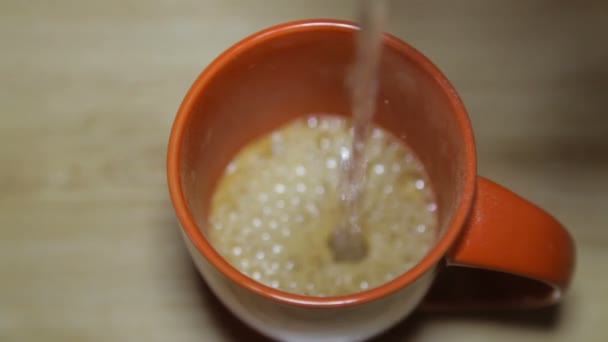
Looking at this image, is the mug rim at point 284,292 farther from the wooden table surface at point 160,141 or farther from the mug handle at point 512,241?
the wooden table surface at point 160,141

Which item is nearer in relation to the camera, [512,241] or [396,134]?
[512,241]

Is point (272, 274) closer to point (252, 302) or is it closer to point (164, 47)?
point (252, 302)

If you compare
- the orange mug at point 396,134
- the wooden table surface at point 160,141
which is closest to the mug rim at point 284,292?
the orange mug at point 396,134

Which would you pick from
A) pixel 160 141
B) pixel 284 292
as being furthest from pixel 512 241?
pixel 160 141

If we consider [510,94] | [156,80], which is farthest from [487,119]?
[156,80]

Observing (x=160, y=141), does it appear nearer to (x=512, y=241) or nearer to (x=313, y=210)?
(x=313, y=210)
